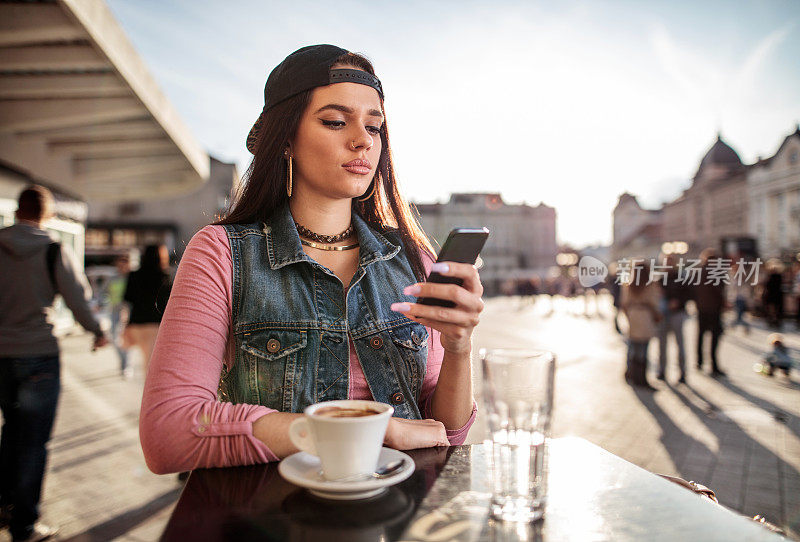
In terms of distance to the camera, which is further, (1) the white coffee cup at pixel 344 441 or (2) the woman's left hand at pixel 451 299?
(2) the woman's left hand at pixel 451 299

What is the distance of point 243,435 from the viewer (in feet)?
3.37

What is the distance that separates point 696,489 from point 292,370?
36.7 inches

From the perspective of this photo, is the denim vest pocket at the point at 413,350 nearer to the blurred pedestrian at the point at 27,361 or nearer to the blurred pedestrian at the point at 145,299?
the blurred pedestrian at the point at 27,361

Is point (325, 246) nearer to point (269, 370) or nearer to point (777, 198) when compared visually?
point (269, 370)

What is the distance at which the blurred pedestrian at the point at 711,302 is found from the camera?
7.61 metres

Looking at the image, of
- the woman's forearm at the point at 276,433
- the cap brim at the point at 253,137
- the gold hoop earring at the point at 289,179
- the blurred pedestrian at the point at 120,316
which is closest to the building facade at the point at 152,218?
the blurred pedestrian at the point at 120,316

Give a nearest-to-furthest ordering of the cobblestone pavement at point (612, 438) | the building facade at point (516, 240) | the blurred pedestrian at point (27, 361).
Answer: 1. the blurred pedestrian at point (27, 361)
2. the cobblestone pavement at point (612, 438)
3. the building facade at point (516, 240)

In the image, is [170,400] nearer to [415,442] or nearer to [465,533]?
[415,442]

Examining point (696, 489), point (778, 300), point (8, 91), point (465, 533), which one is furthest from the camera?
point (778, 300)

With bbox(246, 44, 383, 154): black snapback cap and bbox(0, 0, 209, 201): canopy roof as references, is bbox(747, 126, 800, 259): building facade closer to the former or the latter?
bbox(0, 0, 209, 201): canopy roof

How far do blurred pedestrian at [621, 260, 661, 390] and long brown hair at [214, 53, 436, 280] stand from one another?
5.35 m

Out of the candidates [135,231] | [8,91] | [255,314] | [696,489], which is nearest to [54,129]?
[8,91]

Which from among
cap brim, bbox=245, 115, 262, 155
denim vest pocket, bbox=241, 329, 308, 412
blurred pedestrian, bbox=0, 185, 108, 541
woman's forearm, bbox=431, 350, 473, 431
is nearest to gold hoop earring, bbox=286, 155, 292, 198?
cap brim, bbox=245, 115, 262, 155

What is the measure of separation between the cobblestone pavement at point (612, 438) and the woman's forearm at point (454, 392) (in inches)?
5.6
